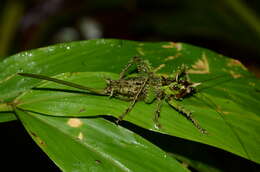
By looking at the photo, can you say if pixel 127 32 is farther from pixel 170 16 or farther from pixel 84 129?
pixel 84 129

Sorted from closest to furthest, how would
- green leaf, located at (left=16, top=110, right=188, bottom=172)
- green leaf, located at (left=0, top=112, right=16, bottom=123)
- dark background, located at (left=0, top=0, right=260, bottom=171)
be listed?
green leaf, located at (left=16, top=110, right=188, bottom=172), green leaf, located at (left=0, top=112, right=16, bottom=123), dark background, located at (left=0, top=0, right=260, bottom=171)

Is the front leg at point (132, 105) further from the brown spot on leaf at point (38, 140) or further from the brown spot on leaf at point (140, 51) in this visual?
the brown spot on leaf at point (38, 140)

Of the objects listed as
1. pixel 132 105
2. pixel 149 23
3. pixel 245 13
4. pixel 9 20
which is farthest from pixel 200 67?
pixel 9 20

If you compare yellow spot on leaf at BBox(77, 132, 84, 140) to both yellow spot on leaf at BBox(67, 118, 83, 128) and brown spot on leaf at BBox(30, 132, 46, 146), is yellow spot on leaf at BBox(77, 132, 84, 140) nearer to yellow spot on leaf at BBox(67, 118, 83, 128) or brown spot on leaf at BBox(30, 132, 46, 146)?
yellow spot on leaf at BBox(67, 118, 83, 128)

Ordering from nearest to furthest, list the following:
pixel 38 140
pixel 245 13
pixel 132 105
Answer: pixel 38 140 < pixel 132 105 < pixel 245 13

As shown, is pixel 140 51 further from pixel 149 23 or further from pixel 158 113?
pixel 149 23

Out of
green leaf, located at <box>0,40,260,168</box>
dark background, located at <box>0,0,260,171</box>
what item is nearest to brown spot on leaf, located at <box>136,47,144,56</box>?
green leaf, located at <box>0,40,260,168</box>
